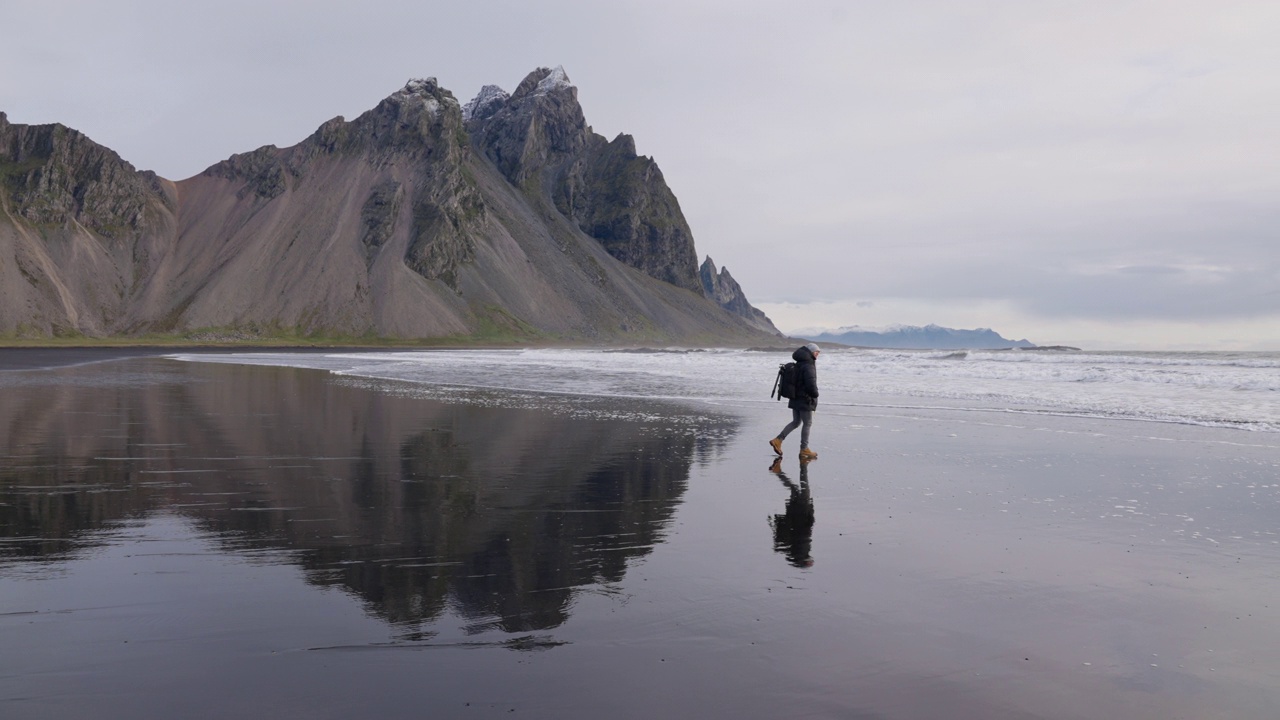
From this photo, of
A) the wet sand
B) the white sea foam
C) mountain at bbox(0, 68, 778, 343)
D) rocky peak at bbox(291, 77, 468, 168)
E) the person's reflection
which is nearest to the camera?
the wet sand

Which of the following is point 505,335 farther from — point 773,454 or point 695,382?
point 773,454

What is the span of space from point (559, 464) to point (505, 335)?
151915 mm

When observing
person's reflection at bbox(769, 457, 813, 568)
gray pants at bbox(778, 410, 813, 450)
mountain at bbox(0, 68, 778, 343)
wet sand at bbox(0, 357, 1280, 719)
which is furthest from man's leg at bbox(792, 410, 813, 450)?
mountain at bbox(0, 68, 778, 343)

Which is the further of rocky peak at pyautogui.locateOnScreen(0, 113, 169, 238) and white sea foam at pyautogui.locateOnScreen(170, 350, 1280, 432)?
rocky peak at pyautogui.locateOnScreen(0, 113, 169, 238)

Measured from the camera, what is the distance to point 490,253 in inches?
7131

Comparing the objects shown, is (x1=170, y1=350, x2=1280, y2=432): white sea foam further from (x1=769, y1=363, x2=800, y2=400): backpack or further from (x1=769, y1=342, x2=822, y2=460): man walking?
(x1=769, y1=342, x2=822, y2=460): man walking

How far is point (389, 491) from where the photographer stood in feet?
38.1

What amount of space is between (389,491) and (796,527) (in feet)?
19.3

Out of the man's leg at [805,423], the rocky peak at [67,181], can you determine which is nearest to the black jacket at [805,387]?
the man's leg at [805,423]

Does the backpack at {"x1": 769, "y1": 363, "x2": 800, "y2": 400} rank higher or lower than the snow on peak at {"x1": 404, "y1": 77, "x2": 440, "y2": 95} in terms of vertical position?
lower

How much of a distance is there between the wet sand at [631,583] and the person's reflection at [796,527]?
56 millimetres

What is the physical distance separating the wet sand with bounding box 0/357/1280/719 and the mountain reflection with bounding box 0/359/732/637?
71 millimetres

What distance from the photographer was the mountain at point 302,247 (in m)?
145

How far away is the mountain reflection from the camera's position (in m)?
7.46
